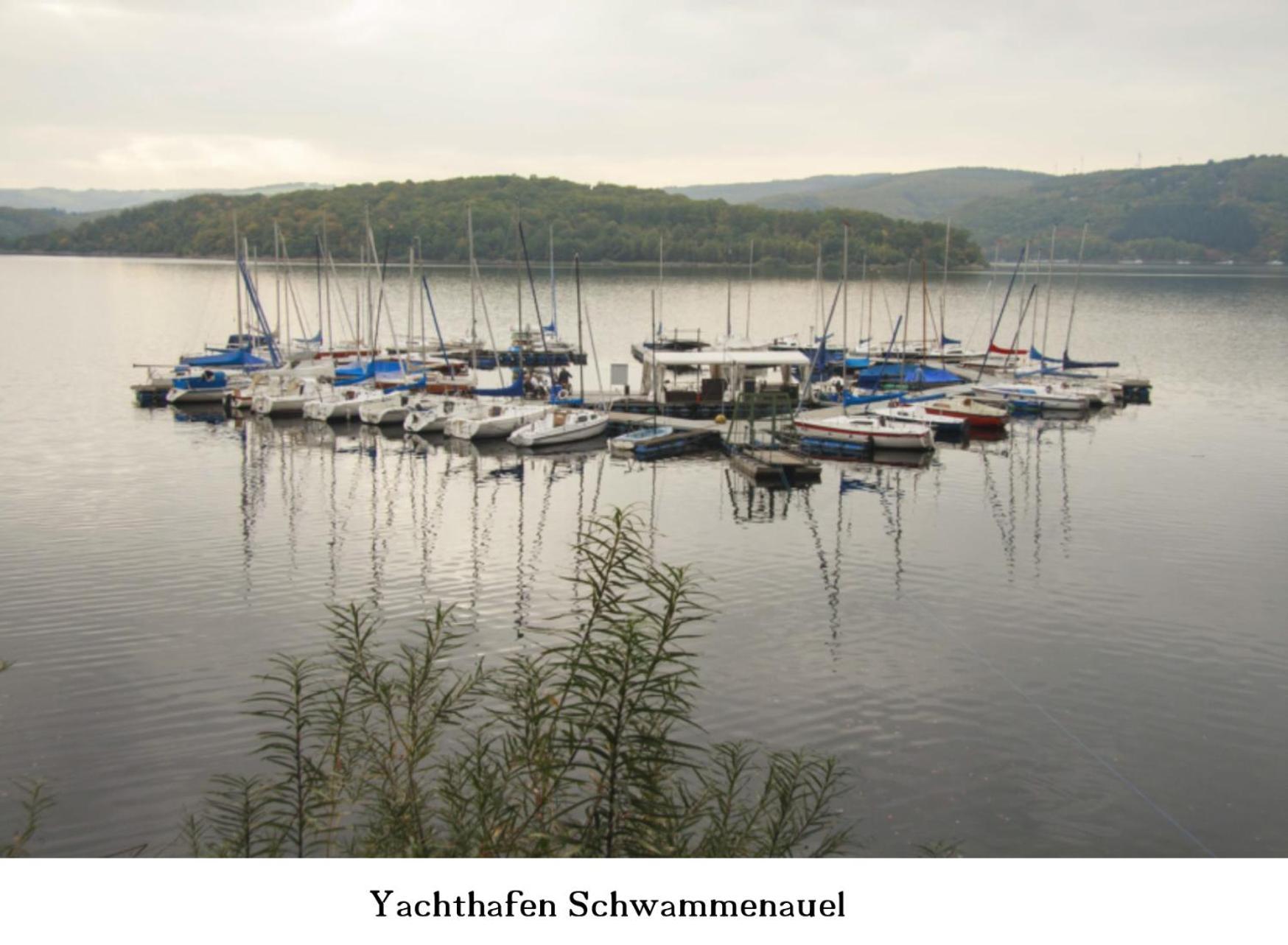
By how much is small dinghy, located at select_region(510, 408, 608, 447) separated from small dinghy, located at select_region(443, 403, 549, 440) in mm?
632

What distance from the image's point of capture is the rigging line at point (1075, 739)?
54.1ft

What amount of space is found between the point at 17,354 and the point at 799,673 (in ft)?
262

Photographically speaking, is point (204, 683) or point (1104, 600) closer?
point (204, 683)

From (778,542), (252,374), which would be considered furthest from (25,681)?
Answer: (252,374)

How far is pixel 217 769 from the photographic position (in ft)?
56.3

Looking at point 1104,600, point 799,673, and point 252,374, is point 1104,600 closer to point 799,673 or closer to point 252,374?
point 799,673

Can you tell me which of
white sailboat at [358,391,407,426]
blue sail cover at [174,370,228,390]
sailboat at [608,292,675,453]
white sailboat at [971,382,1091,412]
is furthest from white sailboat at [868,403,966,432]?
blue sail cover at [174,370,228,390]

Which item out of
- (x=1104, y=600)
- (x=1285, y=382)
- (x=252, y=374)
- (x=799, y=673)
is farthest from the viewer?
(x=1285, y=382)

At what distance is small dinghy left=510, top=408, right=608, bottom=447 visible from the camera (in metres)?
48.0

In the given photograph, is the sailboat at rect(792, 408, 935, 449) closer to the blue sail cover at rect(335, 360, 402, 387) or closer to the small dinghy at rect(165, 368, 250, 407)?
the blue sail cover at rect(335, 360, 402, 387)

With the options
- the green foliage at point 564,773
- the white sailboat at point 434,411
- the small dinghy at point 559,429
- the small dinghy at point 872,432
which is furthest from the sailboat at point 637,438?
the green foliage at point 564,773

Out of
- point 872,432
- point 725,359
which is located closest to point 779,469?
point 872,432

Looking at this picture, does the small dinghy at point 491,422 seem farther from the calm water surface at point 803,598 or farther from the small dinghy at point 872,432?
the small dinghy at point 872,432

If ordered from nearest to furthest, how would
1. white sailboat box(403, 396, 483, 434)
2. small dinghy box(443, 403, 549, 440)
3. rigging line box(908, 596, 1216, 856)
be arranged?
rigging line box(908, 596, 1216, 856) → small dinghy box(443, 403, 549, 440) → white sailboat box(403, 396, 483, 434)
